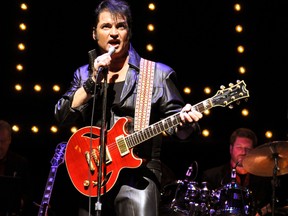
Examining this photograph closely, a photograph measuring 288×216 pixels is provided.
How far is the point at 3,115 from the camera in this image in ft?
21.5

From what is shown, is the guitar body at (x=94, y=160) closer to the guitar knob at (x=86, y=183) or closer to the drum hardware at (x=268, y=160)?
the guitar knob at (x=86, y=183)

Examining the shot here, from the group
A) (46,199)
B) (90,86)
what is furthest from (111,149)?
(46,199)

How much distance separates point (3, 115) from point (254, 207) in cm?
321

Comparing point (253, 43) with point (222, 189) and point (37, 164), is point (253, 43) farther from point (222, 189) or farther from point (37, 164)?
point (37, 164)

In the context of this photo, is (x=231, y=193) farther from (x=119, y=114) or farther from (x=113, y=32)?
(x=113, y=32)

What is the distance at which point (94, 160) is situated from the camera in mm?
3488

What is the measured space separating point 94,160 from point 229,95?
1005 millimetres

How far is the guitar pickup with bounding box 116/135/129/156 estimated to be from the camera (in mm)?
3396

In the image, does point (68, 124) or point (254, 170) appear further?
point (254, 170)

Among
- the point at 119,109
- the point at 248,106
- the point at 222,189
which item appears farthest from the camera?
the point at 248,106

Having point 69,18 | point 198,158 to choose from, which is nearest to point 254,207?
point 198,158

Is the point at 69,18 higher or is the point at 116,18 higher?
the point at 69,18

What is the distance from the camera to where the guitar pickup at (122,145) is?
3.40 m

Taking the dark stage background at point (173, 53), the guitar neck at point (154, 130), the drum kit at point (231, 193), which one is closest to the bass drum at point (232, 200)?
the drum kit at point (231, 193)
